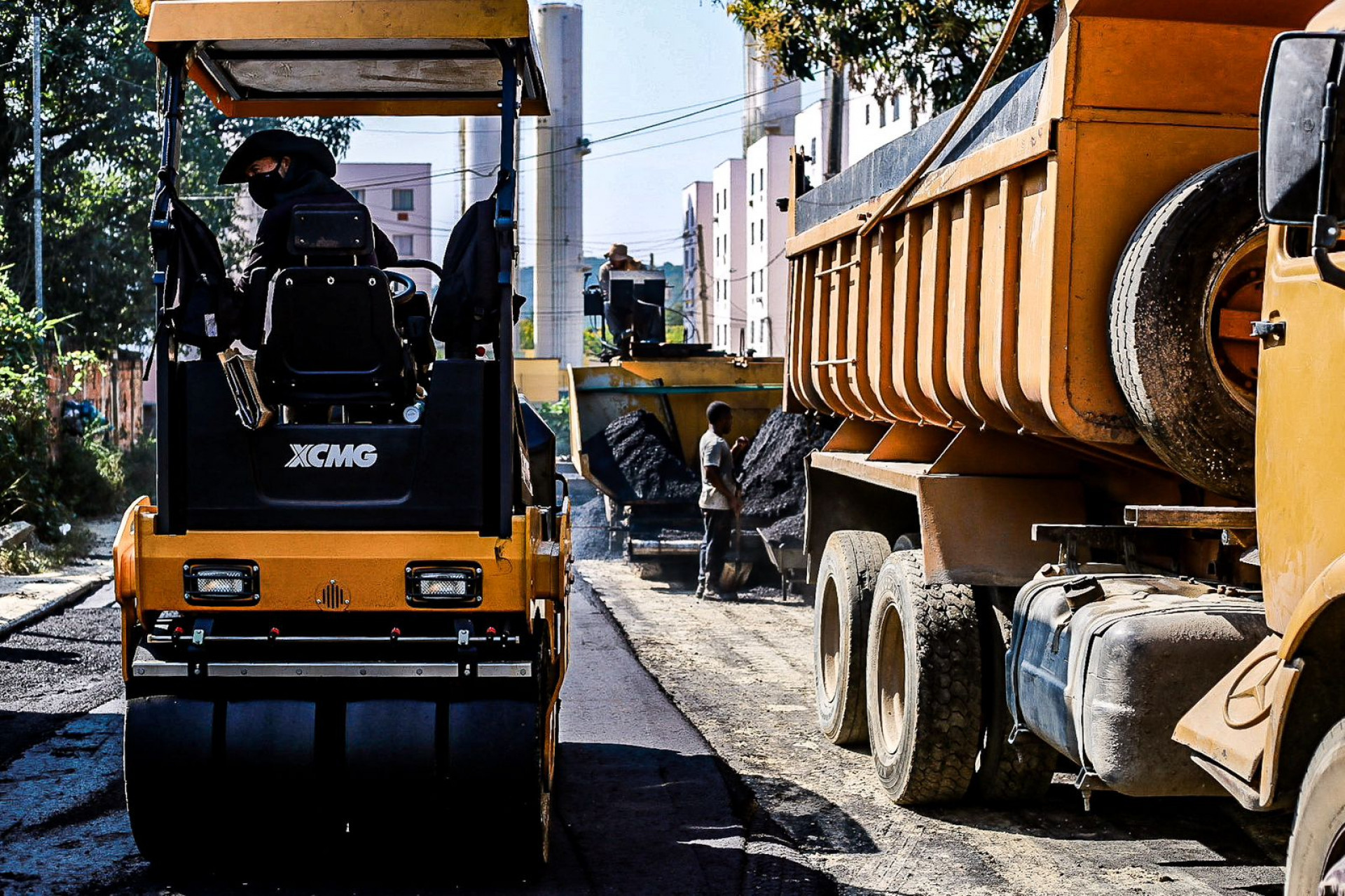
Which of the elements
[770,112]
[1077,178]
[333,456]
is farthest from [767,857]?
[770,112]

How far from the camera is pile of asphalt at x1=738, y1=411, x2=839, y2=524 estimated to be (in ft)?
43.1

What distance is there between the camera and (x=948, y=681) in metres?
5.86

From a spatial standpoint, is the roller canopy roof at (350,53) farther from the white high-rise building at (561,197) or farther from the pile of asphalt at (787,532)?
the white high-rise building at (561,197)

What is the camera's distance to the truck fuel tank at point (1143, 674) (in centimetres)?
396

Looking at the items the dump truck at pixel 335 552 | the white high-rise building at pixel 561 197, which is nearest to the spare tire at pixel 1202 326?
the dump truck at pixel 335 552

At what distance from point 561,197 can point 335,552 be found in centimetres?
4622

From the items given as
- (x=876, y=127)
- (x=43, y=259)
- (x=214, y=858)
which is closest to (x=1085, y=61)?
(x=214, y=858)

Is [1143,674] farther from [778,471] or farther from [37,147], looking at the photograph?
[37,147]

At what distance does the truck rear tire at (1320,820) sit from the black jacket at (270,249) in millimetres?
3172

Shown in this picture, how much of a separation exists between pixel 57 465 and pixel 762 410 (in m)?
8.26

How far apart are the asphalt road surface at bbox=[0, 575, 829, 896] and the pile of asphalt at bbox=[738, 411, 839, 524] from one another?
15.4ft

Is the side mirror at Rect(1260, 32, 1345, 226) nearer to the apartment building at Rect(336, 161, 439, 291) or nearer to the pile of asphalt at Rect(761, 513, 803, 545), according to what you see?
the pile of asphalt at Rect(761, 513, 803, 545)

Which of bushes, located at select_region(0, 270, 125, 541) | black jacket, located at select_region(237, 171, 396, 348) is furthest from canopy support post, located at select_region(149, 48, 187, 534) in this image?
bushes, located at select_region(0, 270, 125, 541)

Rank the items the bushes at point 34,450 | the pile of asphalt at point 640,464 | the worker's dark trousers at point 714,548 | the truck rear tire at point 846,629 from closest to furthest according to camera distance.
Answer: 1. the truck rear tire at point 846,629
2. the worker's dark trousers at point 714,548
3. the pile of asphalt at point 640,464
4. the bushes at point 34,450
